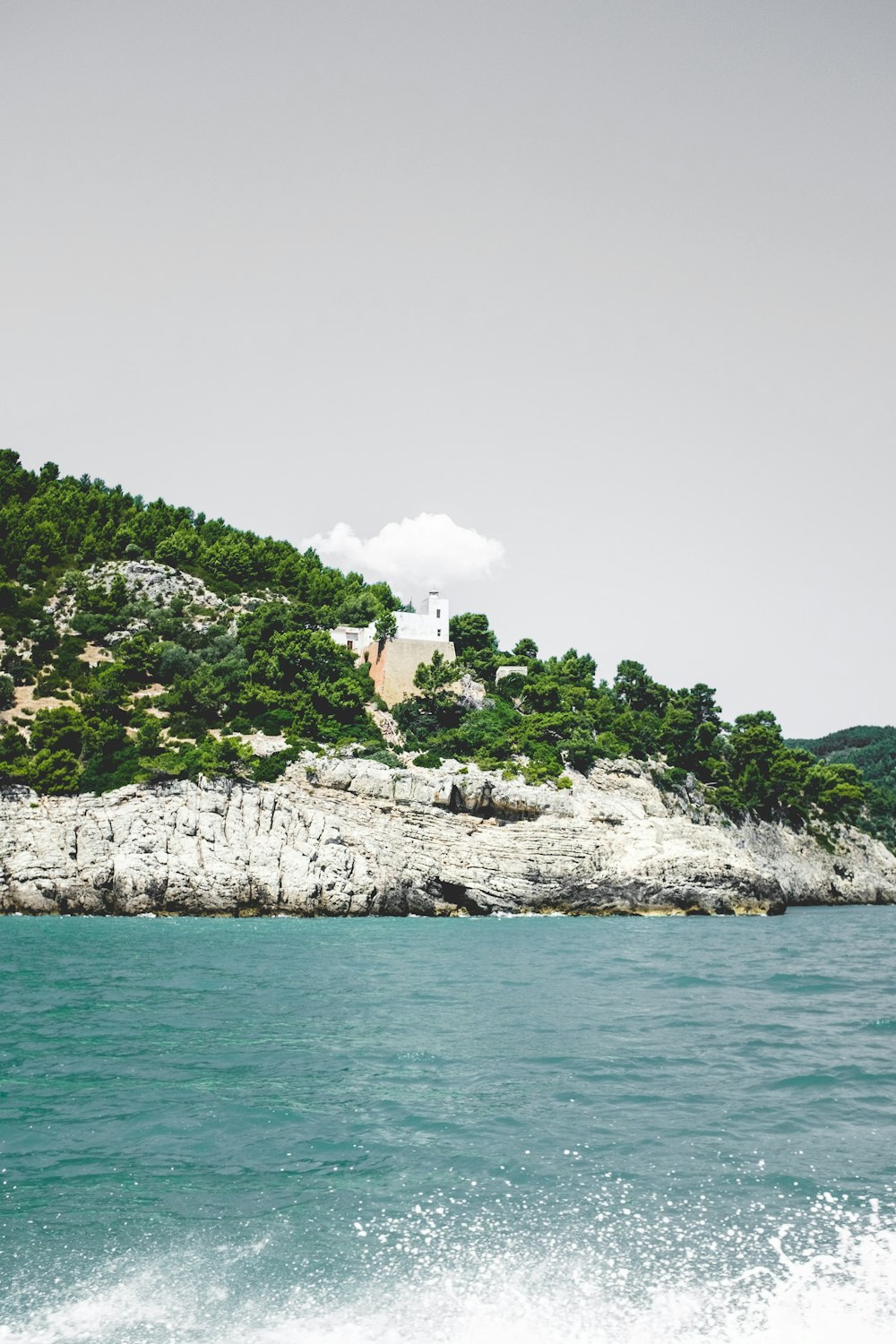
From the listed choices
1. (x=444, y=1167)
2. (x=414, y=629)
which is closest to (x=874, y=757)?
(x=414, y=629)

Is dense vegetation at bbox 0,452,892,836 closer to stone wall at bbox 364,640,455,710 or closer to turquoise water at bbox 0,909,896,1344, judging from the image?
stone wall at bbox 364,640,455,710

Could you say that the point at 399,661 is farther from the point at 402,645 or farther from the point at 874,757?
the point at 874,757

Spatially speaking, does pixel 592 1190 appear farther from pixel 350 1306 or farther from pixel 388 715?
pixel 388 715

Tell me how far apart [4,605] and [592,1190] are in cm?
6641

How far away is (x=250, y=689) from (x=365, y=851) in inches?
660

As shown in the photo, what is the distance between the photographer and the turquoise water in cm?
622

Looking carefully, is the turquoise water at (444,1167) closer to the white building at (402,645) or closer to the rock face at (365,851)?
the rock face at (365,851)

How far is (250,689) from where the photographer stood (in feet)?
183

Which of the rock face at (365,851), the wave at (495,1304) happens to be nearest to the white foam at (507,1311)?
the wave at (495,1304)

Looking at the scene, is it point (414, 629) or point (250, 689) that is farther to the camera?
point (414, 629)

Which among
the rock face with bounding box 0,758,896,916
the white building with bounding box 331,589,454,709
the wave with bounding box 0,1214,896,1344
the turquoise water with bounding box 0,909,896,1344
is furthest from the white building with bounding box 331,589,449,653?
the wave with bounding box 0,1214,896,1344

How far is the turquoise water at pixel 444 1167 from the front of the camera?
6.22m

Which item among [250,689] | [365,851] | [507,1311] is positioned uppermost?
[250,689]

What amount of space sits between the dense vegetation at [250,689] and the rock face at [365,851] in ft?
7.38
